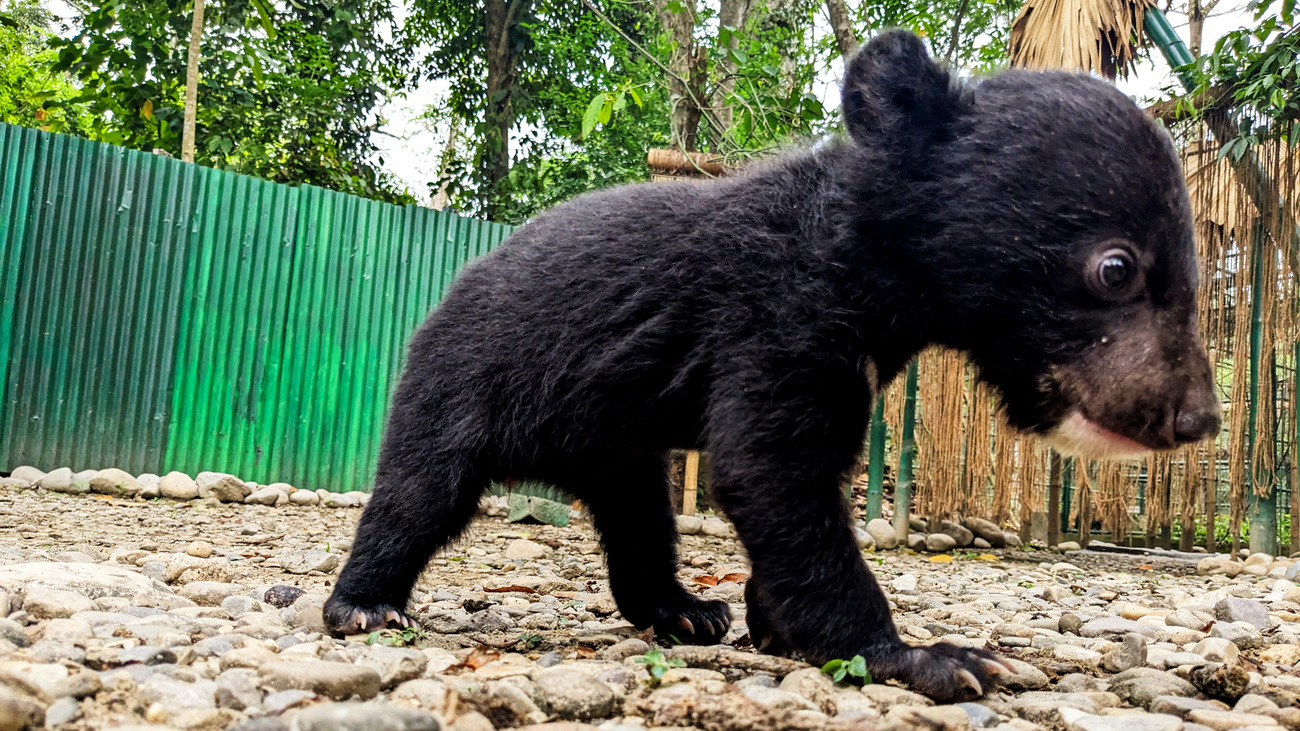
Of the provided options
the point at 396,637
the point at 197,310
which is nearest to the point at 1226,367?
the point at 396,637

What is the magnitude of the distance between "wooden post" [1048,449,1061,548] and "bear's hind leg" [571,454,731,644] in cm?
482

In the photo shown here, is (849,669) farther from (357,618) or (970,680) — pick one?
(357,618)

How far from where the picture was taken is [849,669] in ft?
7.75

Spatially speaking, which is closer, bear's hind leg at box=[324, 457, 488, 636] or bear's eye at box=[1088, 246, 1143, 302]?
bear's eye at box=[1088, 246, 1143, 302]

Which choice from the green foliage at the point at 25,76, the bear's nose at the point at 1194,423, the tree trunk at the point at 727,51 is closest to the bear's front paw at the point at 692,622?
the bear's nose at the point at 1194,423

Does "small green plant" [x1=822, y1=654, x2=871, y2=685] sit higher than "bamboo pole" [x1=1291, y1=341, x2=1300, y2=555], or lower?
lower

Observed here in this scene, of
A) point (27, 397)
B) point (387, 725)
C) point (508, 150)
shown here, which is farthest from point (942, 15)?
point (387, 725)

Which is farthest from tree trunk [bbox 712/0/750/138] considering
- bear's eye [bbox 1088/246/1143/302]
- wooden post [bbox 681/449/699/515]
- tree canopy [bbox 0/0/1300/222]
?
bear's eye [bbox 1088/246/1143/302]

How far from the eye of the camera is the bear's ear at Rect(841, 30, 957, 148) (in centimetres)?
265

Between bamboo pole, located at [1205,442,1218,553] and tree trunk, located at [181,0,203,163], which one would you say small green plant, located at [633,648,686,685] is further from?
tree trunk, located at [181,0,203,163]

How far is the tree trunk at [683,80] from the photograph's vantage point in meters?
8.20

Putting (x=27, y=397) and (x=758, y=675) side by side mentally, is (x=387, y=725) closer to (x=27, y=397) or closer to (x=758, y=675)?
(x=758, y=675)

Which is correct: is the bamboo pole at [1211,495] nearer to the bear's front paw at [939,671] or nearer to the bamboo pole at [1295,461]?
the bamboo pole at [1295,461]

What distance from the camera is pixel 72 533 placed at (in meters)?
5.48
